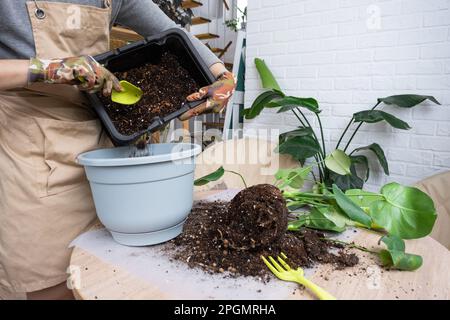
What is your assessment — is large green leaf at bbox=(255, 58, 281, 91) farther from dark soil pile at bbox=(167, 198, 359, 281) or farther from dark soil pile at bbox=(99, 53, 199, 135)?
dark soil pile at bbox=(167, 198, 359, 281)

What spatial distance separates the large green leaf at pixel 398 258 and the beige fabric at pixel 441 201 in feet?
2.18

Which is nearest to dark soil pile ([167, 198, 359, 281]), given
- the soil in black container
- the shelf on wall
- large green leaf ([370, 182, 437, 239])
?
the soil in black container

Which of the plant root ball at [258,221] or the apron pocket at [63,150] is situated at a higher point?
the apron pocket at [63,150]

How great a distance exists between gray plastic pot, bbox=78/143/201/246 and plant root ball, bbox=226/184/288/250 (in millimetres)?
126

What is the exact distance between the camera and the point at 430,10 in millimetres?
1410

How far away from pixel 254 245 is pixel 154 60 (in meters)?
0.55

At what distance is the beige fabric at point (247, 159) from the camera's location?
61.1 inches

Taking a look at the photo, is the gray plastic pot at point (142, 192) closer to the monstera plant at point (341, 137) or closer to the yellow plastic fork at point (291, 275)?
the yellow plastic fork at point (291, 275)

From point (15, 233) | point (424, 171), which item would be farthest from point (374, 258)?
point (424, 171)

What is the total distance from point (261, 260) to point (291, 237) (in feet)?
0.35

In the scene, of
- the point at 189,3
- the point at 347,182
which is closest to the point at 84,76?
the point at 347,182

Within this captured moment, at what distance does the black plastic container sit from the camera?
0.67 metres

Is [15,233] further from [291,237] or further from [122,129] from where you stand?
[291,237]

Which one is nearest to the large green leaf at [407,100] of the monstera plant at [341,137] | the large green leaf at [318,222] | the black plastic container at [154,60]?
the monstera plant at [341,137]
